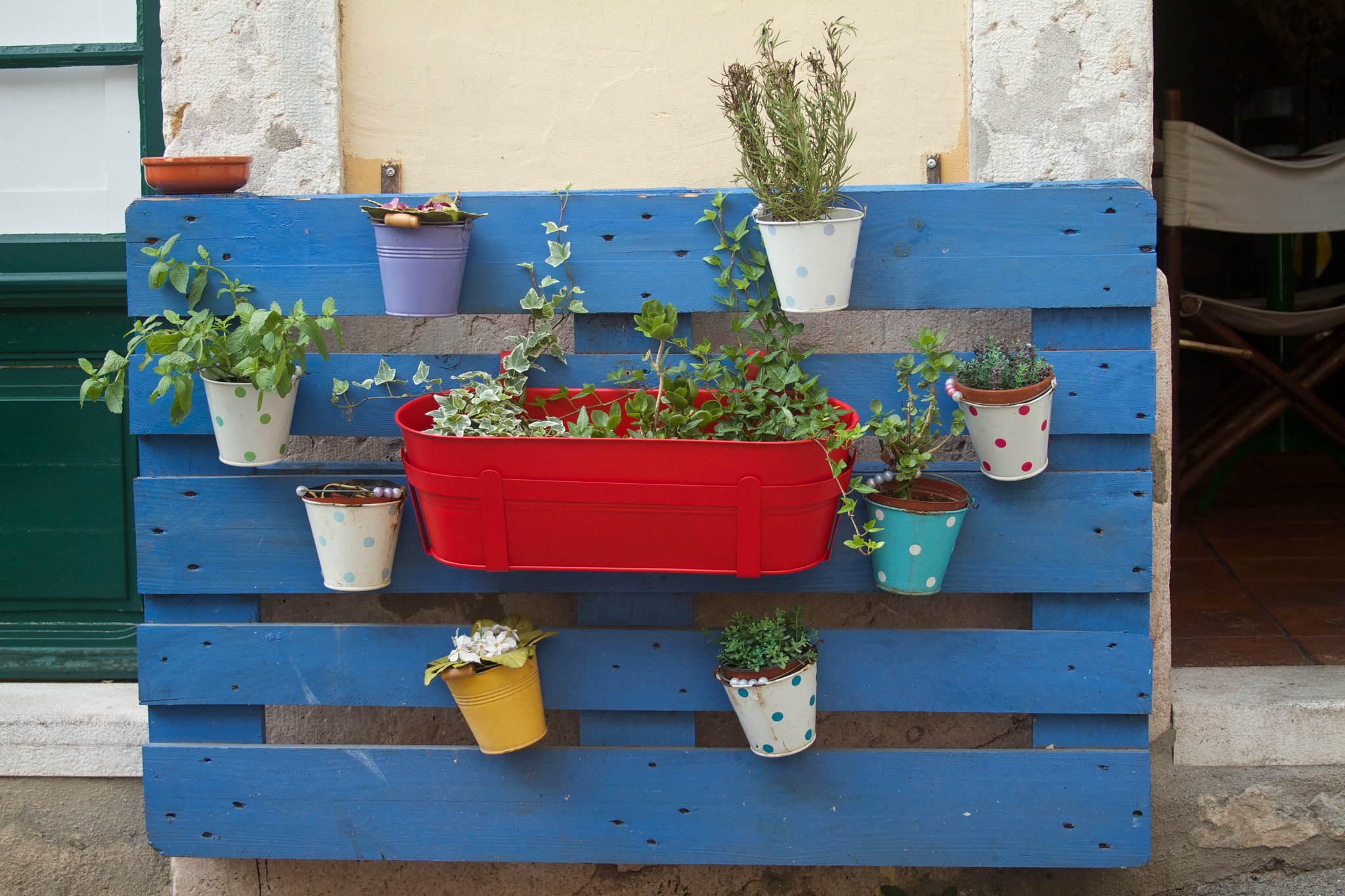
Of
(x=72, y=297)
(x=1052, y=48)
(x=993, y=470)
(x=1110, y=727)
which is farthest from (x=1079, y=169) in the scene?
(x=72, y=297)

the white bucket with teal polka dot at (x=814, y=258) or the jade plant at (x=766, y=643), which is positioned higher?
the white bucket with teal polka dot at (x=814, y=258)

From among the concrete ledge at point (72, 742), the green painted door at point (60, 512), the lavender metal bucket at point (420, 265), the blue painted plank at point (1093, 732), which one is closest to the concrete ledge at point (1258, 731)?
the blue painted plank at point (1093, 732)

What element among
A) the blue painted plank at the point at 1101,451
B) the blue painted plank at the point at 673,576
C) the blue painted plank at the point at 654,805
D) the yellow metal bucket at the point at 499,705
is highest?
the blue painted plank at the point at 1101,451

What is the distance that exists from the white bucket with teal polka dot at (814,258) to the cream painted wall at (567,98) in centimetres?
46

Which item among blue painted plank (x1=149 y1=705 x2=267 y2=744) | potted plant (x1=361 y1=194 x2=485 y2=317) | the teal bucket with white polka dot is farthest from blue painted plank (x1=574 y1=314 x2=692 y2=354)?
blue painted plank (x1=149 y1=705 x2=267 y2=744)

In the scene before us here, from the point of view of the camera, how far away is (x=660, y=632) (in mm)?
1832

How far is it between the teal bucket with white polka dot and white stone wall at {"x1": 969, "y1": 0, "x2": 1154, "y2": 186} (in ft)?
2.44

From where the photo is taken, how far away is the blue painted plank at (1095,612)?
180cm

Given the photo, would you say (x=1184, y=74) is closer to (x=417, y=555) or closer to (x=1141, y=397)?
(x=1141, y=397)

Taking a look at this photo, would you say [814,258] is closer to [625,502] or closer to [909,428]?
[909,428]

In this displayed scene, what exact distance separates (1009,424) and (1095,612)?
0.46 m

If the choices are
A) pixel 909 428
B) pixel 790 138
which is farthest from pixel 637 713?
pixel 790 138

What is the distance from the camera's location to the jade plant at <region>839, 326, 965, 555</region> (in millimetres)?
1597

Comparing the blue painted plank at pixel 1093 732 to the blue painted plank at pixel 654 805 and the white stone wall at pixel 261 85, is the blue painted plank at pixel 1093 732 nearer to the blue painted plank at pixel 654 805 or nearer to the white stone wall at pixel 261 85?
the blue painted plank at pixel 654 805
